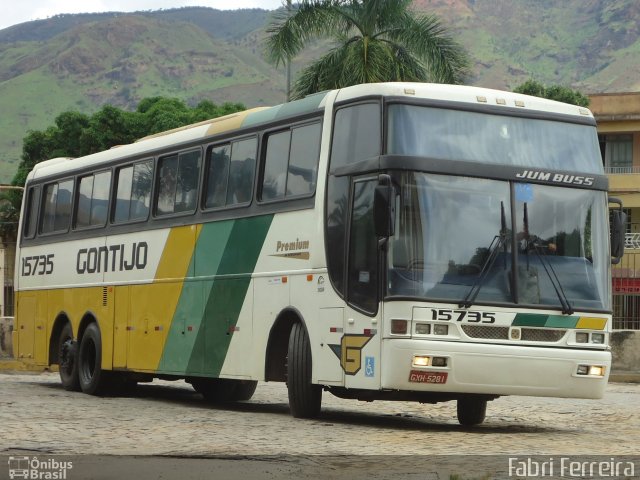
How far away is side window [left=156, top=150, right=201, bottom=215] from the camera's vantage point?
734 inches

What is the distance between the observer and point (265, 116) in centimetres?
1705

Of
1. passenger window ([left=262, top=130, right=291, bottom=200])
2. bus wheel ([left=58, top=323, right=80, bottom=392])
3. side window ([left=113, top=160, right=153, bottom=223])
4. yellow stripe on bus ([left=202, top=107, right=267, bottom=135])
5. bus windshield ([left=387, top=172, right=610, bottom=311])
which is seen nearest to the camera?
bus windshield ([left=387, top=172, right=610, bottom=311])

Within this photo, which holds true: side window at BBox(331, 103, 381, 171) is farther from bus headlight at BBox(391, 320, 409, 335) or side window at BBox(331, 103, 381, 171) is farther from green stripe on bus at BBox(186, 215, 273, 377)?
bus headlight at BBox(391, 320, 409, 335)

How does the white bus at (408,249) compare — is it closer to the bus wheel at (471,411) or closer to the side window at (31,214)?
the bus wheel at (471,411)

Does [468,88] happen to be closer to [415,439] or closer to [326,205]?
[326,205]

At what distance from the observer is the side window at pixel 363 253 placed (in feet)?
46.6

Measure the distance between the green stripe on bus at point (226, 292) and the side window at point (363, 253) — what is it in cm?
204

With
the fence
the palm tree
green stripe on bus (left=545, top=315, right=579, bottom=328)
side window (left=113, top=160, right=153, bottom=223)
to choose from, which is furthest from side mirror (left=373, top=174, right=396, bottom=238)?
the fence

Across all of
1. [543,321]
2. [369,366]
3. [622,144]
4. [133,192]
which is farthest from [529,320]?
[622,144]

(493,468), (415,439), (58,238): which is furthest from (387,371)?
(58,238)

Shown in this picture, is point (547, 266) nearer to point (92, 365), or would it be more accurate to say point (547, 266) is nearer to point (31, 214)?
point (92, 365)

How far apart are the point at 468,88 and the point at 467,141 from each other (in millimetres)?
814

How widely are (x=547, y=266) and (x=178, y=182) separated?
6435mm

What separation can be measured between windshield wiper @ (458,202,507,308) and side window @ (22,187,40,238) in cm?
1197
